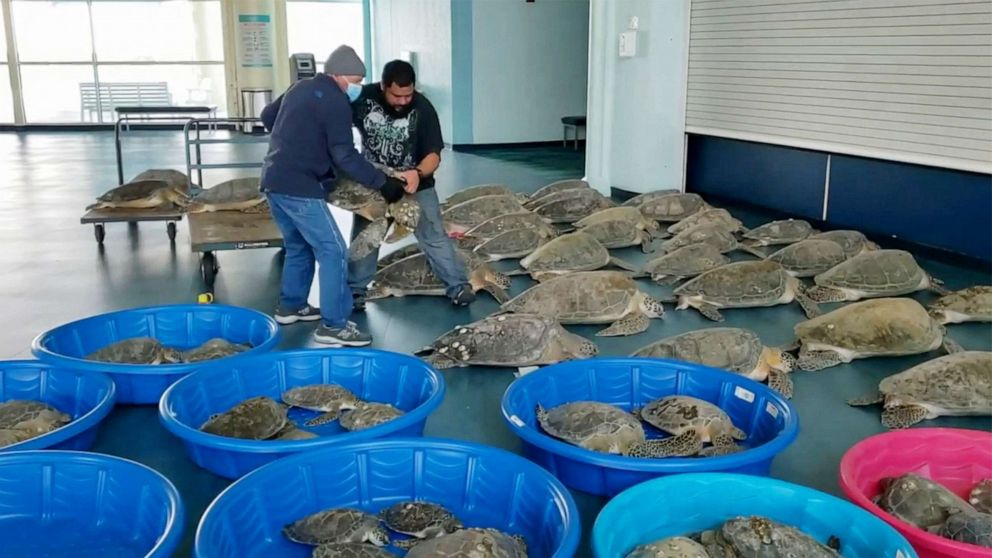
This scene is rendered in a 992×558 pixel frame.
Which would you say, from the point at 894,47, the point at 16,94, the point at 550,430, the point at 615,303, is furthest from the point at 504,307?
the point at 16,94

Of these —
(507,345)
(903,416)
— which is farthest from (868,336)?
(507,345)

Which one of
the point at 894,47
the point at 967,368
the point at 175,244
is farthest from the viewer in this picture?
the point at 175,244

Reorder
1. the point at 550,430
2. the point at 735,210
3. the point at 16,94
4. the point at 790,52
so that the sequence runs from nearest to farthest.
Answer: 1. the point at 550,430
2. the point at 790,52
3. the point at 735,210
4. the point at 16,94

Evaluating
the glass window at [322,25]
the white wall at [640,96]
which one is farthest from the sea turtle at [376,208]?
the glass window at [322,25]

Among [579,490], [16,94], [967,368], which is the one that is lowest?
[579,490]

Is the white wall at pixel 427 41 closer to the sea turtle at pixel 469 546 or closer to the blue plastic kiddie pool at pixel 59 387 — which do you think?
the blue plastic kiddie pool at pixel 59 387

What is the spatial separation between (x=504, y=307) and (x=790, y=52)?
401cm

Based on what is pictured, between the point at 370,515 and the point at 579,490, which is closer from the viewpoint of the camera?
the point at 370,515

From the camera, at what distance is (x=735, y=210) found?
7.42 metres

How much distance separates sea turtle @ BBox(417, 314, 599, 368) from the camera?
3467 mm

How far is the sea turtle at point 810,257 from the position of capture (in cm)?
498

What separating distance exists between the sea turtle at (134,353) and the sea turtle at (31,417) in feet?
1.40

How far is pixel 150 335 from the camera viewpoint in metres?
3.70

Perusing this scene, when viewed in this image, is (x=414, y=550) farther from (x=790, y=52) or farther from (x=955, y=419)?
(x=790, y=52)
